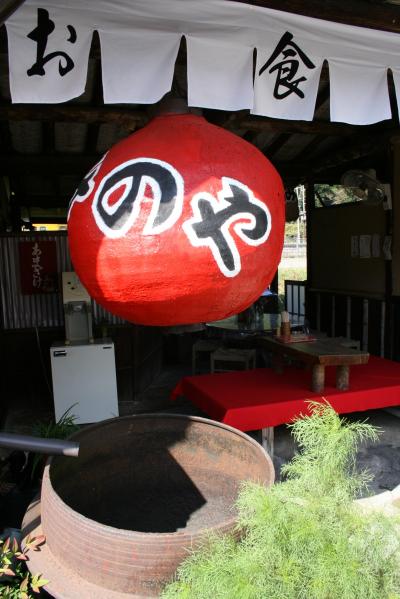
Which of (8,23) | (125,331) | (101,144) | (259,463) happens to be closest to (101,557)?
(259,463)

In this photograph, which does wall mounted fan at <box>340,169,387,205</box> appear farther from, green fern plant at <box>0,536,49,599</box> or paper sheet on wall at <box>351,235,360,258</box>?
green fern plant at <box>0,536,49,599</box>

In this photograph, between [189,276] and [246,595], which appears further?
[189,276]

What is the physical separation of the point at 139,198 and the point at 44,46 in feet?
6.96

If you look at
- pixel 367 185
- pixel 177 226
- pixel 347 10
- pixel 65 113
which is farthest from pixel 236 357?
pixel 177 226

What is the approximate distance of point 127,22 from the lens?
3.14m

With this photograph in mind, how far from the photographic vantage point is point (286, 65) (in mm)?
3721

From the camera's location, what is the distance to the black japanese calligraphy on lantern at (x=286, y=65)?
11.8 feet

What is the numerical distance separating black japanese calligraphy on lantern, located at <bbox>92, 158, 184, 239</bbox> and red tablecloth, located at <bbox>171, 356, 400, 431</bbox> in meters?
3.44

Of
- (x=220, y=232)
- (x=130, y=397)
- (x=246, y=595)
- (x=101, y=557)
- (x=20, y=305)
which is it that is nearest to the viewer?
(x=246, y=595)

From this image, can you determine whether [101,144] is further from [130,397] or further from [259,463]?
[259,463]

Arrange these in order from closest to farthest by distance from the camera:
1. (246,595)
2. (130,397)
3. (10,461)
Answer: (246,595), (10,461), (130,397)

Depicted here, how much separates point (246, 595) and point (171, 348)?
8771 mm

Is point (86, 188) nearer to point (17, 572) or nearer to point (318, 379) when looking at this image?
point (17, 572)

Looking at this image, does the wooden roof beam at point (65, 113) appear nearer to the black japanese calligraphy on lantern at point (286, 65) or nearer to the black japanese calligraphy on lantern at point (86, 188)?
the black japanese calligraphy on lantern at point (286, 65)
